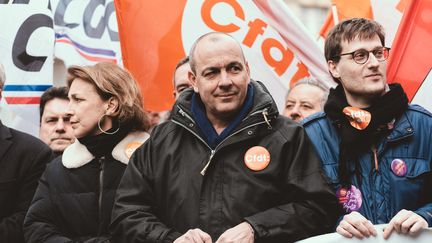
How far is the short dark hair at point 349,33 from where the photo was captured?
3.48 m

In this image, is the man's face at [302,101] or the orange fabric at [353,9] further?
the orange fabric at [353,9]

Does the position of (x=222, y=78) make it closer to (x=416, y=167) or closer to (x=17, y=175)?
(x=416, y=167)

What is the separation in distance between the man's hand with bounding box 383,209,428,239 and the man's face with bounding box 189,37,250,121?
0.92 m

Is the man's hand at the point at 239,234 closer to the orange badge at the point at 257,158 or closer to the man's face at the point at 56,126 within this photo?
the orange badge at the point at 257,158

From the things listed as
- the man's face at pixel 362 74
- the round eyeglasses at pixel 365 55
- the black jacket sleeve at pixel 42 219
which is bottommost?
the black jacket sleeve at pixel 42 219

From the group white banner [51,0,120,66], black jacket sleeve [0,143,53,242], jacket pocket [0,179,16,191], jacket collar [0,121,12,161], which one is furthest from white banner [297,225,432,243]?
white banner [51,0,120,66]

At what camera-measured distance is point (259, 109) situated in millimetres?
3199

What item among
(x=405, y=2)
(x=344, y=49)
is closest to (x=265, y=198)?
(x=344, y=49)

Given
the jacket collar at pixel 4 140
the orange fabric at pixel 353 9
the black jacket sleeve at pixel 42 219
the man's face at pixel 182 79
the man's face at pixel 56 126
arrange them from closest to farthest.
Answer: the black jacket sleeve at pixel 42 219, the jacket collar at pixel 4 140, the man's face at pixel 182 79, the man's face at pixel 56 126, the orange fabric at pixel 353 9

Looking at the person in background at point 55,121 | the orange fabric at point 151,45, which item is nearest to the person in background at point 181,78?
the orange fabric at point 151,45

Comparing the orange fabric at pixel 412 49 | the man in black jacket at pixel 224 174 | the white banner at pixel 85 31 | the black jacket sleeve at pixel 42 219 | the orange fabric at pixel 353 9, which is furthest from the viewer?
the white banner at pixel 85 31

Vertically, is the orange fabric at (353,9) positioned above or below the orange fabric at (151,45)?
above

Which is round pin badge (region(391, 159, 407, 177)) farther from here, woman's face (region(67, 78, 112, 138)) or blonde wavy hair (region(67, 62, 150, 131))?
woman's face (region(67, 78, 112, 138))

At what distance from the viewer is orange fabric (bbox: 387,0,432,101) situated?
15.2 ft
